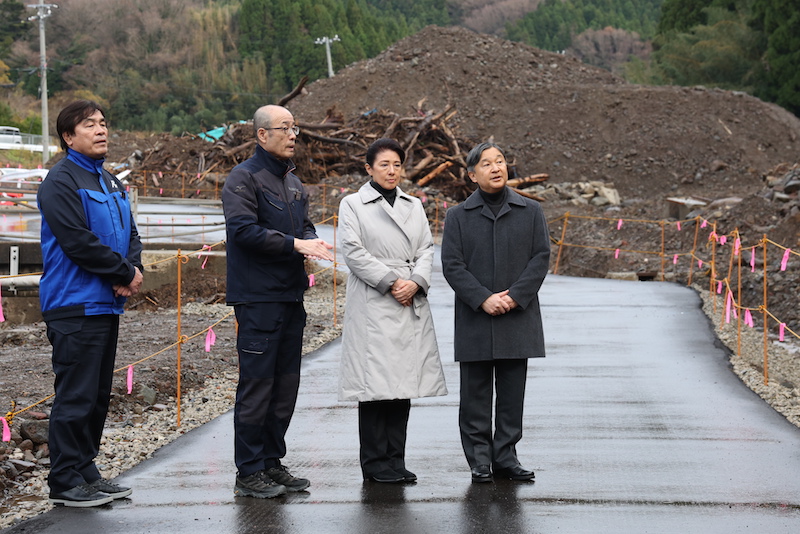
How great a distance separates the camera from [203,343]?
35.9 ft

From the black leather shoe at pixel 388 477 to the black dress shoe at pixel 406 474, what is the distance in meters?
0.02

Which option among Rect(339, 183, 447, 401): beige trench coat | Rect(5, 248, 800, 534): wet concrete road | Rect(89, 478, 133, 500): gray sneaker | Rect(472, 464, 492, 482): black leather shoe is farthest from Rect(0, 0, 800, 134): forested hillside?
Rect(89, 478, 133, 500): gray sneaker

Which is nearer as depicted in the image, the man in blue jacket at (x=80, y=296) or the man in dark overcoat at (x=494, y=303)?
the man in blue jacket at (x=80, y=296)

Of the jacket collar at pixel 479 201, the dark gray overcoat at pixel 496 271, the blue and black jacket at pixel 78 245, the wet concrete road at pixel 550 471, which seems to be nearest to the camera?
the wet concrete road at pixel 550 471

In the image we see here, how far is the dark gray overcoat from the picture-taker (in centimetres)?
542

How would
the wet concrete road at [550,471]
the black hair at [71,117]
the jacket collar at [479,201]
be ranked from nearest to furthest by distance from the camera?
the wet concrete road at [550,471] → the black hair at [71,117] → the jacket collar at [479,201]

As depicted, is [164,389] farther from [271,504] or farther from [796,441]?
[796,441]

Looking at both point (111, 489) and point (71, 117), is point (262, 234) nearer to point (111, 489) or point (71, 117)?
point (71, 117)

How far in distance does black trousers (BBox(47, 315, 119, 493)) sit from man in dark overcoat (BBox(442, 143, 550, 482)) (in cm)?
178

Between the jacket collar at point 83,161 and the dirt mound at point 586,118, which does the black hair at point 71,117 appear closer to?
the jacket collar at point 83,161

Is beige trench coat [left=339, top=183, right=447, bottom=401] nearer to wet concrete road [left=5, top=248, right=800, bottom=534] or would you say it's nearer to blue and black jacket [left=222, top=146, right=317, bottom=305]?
blue and black jacket [left=222, top=146, right=317, bottom=305]

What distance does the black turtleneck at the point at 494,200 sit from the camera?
18.2ft

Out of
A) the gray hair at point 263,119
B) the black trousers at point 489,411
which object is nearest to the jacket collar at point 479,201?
the black trousers at point 489,411

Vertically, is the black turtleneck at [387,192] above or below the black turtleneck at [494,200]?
above
